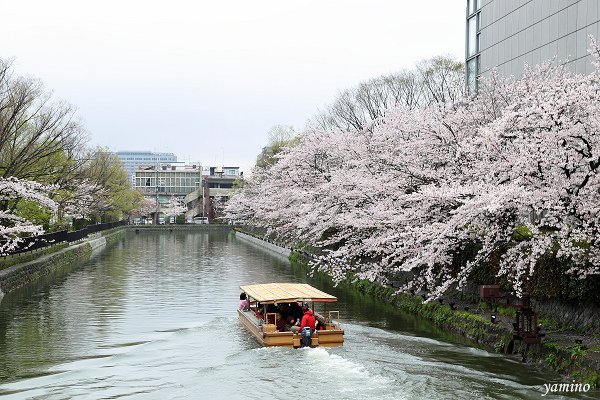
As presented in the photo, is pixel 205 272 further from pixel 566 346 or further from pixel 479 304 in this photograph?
pixel 566 346

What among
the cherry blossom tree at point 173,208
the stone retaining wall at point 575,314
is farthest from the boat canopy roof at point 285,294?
the cherry blossom tree at point 173,208

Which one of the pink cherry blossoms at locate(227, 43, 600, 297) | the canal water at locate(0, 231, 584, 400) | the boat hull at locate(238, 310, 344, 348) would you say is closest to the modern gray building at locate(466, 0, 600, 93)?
the pink cherry blossoms at locate(227, 43, 600, 297)

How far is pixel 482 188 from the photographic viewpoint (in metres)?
20.9

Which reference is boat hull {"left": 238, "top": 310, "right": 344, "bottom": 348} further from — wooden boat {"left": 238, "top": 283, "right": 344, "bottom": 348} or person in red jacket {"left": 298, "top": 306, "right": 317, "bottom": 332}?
person in red jacket {"left": 298, "top": 306, "right": 317, "bottom": 332}

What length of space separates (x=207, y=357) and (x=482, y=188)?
1019 centimetres

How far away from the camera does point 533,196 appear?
19797mm

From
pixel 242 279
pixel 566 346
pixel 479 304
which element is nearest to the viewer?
pixel 566 346

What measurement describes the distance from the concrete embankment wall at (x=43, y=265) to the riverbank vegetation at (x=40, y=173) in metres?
1.77

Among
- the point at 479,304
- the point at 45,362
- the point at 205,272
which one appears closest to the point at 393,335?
the point at 479,304

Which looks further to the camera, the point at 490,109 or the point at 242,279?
the point at 242,279

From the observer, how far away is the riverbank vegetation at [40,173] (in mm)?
33719

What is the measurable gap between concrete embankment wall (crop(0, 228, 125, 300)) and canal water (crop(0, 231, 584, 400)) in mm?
848

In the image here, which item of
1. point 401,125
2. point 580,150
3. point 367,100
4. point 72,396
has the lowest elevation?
point 72,396

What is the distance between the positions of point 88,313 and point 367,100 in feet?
128
